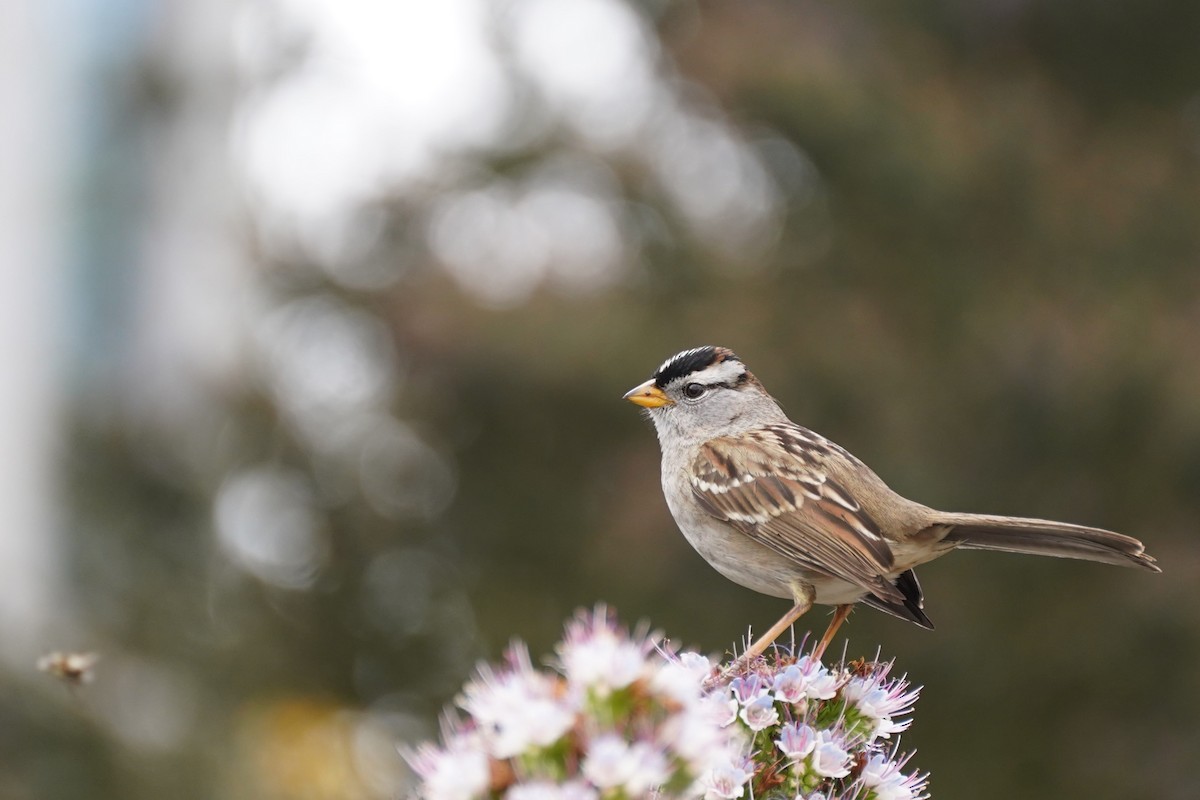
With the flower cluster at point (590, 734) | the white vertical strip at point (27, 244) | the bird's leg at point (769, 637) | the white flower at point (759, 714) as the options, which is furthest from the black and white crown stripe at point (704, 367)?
the white vertical strip at point (27, 244)

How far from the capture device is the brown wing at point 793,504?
3764mm

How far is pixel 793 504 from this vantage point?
4.17 meters

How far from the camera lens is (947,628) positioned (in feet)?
31.7

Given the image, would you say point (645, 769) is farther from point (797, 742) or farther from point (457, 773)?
point (797, 742)

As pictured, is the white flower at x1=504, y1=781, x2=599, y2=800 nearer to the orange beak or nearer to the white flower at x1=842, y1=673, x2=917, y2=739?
the white flower at x1=842, y1=673, x2=917, y2=739

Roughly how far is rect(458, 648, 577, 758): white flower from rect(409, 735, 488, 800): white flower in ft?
0.11

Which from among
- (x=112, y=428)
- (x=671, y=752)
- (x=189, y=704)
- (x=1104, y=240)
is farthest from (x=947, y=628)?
(x=671, y=752)

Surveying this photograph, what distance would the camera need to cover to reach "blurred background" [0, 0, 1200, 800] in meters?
9.43

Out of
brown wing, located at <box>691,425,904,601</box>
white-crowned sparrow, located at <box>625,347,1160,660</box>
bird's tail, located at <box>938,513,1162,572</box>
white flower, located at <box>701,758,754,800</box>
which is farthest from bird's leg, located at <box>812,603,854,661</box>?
white flower, located at <box>701,758,754,800</box>

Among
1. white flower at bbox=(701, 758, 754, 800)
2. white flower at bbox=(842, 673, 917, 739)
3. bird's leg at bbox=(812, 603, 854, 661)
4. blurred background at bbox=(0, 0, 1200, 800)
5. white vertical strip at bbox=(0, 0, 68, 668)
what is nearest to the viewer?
white flower at bbox=(701, 758, 754, 800)

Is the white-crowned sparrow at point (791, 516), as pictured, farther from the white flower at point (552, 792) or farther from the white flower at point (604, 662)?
the white flower at point (552, 792)

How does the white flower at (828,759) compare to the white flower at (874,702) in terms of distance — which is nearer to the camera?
the white flower at (828,759)

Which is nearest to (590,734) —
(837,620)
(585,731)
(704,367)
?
(585,731)

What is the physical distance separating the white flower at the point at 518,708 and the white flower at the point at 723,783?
338 mm
